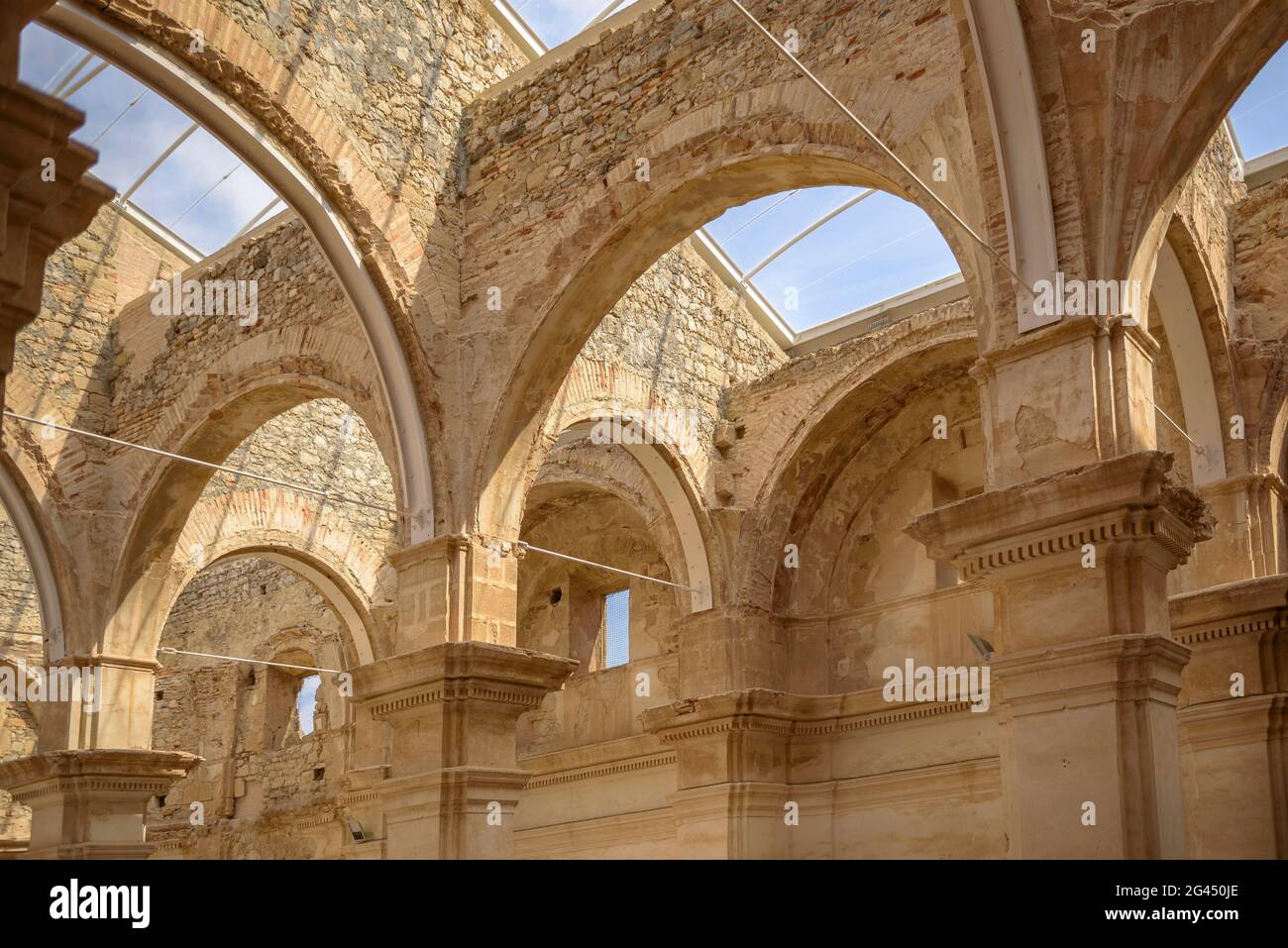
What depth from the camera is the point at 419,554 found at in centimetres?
927

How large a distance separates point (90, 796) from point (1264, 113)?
11.1m

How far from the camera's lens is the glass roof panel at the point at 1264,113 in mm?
10672

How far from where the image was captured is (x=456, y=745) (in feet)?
28.3

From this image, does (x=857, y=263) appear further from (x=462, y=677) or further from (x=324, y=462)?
(x=462, y=677)

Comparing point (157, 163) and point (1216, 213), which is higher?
point (157, 163)

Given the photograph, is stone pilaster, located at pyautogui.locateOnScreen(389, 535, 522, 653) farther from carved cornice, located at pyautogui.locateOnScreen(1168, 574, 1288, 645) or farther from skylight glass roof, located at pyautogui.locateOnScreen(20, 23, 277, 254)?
skylight glass roof, located at pyautogui.locateOnScreen(20, 23, 277, 254)

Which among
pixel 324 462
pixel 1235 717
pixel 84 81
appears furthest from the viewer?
pixel 324 462

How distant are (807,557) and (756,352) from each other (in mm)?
2173

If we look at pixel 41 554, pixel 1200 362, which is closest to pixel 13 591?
pixel 41 554

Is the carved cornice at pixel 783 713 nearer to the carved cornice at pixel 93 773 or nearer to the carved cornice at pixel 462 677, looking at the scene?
the carved cornice at pixel 462 677

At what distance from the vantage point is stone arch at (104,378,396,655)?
1162 centimetres

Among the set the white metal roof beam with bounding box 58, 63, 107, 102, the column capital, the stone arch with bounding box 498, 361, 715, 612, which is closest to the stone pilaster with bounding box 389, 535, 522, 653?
the stone arch with bounding box 498, 361, 715, 612

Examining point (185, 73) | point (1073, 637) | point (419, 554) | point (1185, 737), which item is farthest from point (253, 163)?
point (1185, 737)
